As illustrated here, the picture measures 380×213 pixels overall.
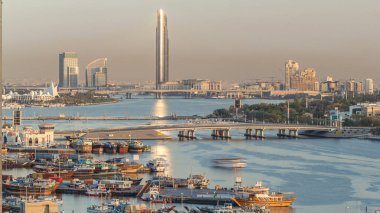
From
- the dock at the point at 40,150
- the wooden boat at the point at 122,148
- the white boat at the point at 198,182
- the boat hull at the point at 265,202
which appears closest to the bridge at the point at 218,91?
the wooden boat at the point at 122,148

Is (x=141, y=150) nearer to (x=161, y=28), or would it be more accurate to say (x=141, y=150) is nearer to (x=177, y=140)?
(x=177, y=140)

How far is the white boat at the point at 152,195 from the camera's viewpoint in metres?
11.7

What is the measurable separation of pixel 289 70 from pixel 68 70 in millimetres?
17457

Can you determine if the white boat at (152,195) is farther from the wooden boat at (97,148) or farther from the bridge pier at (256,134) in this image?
the bridge pier at (256,134)

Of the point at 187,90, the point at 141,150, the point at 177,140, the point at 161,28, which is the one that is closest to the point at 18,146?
the point at 141,150

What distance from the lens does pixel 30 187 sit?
12.3 meters

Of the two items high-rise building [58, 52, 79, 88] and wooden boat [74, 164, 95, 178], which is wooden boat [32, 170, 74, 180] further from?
high-rise building [58, 52, 79, 88]

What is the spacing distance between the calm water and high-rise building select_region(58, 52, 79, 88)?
53707 mm

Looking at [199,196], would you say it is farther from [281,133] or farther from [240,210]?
[281,133]

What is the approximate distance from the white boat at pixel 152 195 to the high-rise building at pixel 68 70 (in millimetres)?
65899

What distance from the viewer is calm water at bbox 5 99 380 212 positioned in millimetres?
11922

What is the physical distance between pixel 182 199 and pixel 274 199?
1.07 meters

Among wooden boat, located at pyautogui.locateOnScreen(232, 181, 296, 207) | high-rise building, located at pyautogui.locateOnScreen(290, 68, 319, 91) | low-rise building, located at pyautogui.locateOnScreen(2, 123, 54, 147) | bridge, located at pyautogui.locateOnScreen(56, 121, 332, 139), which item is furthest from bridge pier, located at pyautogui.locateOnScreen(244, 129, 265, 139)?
high-rise building, located at pyautogui.locateOnScreen(290, 68, 319, 91)

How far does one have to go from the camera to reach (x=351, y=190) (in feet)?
42.5
